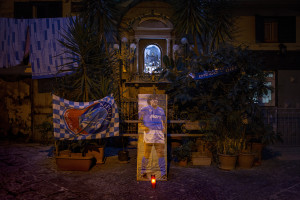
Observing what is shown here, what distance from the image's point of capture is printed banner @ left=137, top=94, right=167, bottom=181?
5.54 metres

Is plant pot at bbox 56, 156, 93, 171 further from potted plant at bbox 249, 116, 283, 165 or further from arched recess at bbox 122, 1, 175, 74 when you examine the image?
arched recess at bbox 122, 1, 175, 74

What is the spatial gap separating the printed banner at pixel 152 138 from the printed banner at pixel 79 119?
1.02 m

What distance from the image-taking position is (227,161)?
6348mm

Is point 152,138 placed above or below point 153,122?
below

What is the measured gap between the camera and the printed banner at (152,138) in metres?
5.54

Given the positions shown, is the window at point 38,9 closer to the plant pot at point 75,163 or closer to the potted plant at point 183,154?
the plant pot at point 75,163

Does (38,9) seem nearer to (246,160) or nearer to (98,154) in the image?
(98,154)

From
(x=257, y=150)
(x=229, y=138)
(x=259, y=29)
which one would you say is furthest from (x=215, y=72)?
(x=259, y=29)

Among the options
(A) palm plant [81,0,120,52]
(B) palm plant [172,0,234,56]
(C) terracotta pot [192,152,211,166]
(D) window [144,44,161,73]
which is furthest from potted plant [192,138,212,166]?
(D) window [144,44,161,73]

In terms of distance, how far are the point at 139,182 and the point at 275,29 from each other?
9926 mm

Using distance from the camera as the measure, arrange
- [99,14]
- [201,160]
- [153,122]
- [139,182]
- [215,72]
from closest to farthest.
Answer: [139,182] < [153,122] < [215,72] < [201,160] < [99,14]

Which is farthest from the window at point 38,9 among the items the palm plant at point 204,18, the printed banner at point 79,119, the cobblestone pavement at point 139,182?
the cobblestone pavement at point 139,182

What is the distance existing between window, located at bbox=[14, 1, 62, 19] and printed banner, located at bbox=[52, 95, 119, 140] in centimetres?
650

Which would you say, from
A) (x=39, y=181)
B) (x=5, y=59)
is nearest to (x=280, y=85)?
(x=39, y=181)
